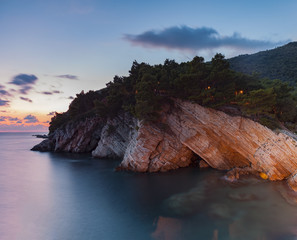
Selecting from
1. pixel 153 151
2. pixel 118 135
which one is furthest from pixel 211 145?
pixel 118 135

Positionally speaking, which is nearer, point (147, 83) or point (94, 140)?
point (147, 83)

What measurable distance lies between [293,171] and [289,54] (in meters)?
55.9

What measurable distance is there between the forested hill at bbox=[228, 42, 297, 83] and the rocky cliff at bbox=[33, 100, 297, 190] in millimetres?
31875

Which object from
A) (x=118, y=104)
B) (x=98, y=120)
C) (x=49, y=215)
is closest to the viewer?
(x=49, y=215)

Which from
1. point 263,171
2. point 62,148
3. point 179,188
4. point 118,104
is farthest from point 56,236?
point 62,148

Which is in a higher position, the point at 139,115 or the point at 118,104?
the point at 118,104

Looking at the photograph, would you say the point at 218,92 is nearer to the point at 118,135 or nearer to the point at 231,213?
the point at 231,213

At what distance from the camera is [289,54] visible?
58.8 metres

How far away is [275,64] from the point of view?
179 ft

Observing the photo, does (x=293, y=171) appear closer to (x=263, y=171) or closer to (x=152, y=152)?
(x=263, y=171)

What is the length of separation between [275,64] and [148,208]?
189 feet

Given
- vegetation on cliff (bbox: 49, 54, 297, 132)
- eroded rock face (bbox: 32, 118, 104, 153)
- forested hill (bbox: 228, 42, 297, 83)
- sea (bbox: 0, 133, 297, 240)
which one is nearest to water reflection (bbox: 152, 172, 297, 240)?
sea (bbox: 0, 133, 297, 240)

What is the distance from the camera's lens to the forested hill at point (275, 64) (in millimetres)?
47275

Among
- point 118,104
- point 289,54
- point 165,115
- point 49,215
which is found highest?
point 289,54
